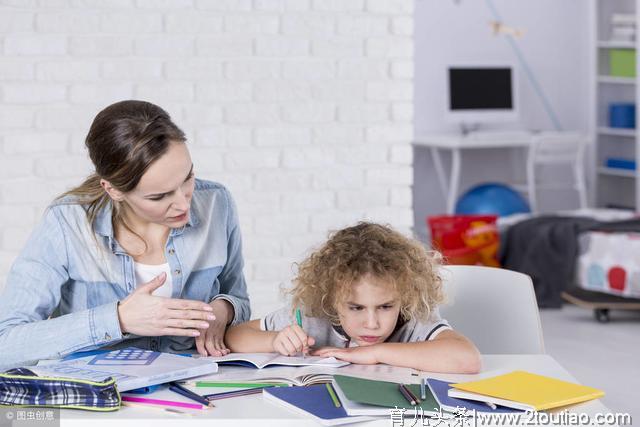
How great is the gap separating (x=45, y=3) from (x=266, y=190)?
887mm

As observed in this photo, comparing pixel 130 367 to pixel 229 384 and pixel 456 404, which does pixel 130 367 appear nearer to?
pixel 229 384

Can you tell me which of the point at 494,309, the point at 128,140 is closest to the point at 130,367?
the point at 128,140

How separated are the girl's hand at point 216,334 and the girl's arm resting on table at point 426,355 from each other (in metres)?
0.22

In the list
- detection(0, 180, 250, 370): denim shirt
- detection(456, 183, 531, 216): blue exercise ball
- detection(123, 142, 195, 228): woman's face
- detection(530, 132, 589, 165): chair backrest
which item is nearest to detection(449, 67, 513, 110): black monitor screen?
detection(530, 132, 589, 165): chair backrest

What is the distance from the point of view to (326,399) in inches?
57.0

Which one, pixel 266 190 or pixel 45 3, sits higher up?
pixel 45 3

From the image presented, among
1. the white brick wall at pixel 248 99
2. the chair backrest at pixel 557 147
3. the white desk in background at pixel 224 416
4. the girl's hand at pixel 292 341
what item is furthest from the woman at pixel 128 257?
the chair backrest at pixel 557 147

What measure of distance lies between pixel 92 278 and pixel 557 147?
508 centimetres

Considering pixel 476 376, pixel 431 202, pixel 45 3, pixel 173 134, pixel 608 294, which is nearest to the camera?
pixel 476 376

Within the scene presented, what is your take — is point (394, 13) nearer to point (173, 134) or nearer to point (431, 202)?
point (173, 134)

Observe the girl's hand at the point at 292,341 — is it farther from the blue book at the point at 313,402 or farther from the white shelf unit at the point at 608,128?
the white shelf unit at the point at 608,128

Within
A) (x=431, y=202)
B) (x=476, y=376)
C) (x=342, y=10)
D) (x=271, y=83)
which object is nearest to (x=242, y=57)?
(x=271, y=83)

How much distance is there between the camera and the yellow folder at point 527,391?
142 cm

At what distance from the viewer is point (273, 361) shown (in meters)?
1.67
